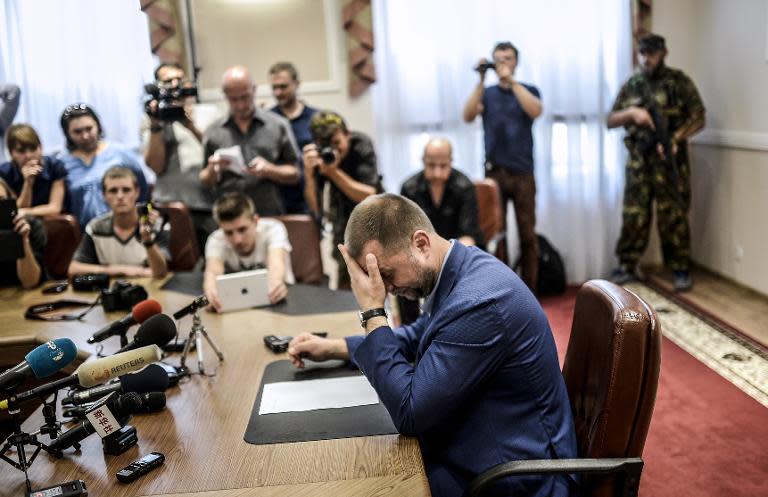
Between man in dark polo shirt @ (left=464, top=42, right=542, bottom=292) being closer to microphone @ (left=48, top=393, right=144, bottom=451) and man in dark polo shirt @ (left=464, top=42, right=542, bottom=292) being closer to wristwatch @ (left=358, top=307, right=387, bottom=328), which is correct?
wristwatch @ (left=358, top=307, right=387, bottom=328)

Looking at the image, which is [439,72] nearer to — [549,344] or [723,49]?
[723,49]

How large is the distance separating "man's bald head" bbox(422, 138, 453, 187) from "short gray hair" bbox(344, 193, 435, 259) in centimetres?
188

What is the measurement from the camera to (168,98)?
3.86m

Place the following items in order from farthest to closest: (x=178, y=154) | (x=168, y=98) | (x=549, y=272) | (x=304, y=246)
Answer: (x=549, y=272) < (x=178, y=154) < (x=168, y=98) < (x=304, y=246)

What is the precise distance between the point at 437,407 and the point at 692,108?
373cm

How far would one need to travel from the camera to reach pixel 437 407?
1.56 meters

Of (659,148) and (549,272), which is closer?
(659,148)

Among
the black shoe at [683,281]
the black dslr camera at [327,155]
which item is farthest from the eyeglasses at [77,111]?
the black shoe at [683,281]

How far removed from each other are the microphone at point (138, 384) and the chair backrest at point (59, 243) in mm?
2038

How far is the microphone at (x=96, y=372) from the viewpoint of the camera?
152cm

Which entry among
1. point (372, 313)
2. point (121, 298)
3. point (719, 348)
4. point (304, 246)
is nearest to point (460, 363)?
point (372, 313)

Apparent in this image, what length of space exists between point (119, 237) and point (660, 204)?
3.21 m

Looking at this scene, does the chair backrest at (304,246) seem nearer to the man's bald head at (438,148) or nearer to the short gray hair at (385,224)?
the man's bald head at (438,148)

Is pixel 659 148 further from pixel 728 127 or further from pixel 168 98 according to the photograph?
pixel 168 98
